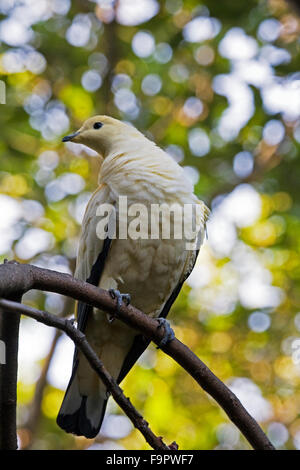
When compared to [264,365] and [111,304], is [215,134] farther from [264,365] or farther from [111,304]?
[111,304]

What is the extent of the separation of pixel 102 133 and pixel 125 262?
1.23 m

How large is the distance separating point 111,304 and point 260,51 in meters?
3.92

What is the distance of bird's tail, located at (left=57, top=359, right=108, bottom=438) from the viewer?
358 centimetres

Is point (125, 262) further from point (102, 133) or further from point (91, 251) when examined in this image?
point (102, 133)

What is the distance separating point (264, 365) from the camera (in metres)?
7.09

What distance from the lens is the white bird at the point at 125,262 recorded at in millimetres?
3566

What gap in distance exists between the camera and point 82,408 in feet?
12.0

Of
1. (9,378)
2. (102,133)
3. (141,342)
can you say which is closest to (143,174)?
(102,133)

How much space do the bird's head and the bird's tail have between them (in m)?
1.61

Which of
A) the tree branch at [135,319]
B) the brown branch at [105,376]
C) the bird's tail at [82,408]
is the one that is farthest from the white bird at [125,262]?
the brown branch at [105,376]

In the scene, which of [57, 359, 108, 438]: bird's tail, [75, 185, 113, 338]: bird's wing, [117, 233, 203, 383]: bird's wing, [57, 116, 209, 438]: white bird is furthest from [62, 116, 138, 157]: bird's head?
[57, 359, 108, 438]: bird's tail

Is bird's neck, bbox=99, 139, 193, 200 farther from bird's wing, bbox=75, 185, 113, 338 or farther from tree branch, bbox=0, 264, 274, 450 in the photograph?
tree branch, bbox=0, 264, 274, 450

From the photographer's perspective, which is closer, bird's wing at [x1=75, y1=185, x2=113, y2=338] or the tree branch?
the tree branch
